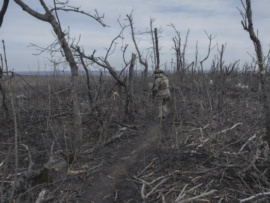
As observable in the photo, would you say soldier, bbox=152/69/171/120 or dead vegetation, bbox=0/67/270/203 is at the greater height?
soldier, bbox=152/69/171/120

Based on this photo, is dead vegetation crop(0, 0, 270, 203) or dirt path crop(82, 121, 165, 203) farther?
dirt path crop(82, 121, 165, 203)

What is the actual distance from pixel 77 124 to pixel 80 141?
0.38m

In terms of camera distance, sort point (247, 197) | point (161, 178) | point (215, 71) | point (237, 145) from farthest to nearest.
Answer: point (215, 71), point (237, 145), point (161, 178), point (247, 197)

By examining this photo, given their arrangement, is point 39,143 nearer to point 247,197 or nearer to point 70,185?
point 70,185

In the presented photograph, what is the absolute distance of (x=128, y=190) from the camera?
439 centimetres

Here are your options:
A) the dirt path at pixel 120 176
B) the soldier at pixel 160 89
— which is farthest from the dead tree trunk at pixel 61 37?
the soldier at pixel 160 89

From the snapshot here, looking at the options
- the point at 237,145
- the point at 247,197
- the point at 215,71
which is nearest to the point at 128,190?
the point at 247,197

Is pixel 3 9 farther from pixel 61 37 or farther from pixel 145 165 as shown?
pixel 145 165

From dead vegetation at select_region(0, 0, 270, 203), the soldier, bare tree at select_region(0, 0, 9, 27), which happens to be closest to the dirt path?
dead vegetation at select_region(0, 0, 270, 203)

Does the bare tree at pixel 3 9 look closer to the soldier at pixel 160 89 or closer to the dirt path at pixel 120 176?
the dirt path at pixel 120 176

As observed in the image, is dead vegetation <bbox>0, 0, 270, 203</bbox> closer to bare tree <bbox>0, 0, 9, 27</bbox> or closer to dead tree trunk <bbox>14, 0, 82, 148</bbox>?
dead tree trunk <bbox>14, 0, 82, 148</bbox>

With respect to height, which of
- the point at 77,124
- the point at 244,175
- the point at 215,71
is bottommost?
the point at 244,175

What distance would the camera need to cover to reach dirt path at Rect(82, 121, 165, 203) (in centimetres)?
427

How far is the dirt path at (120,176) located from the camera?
4.27 m
